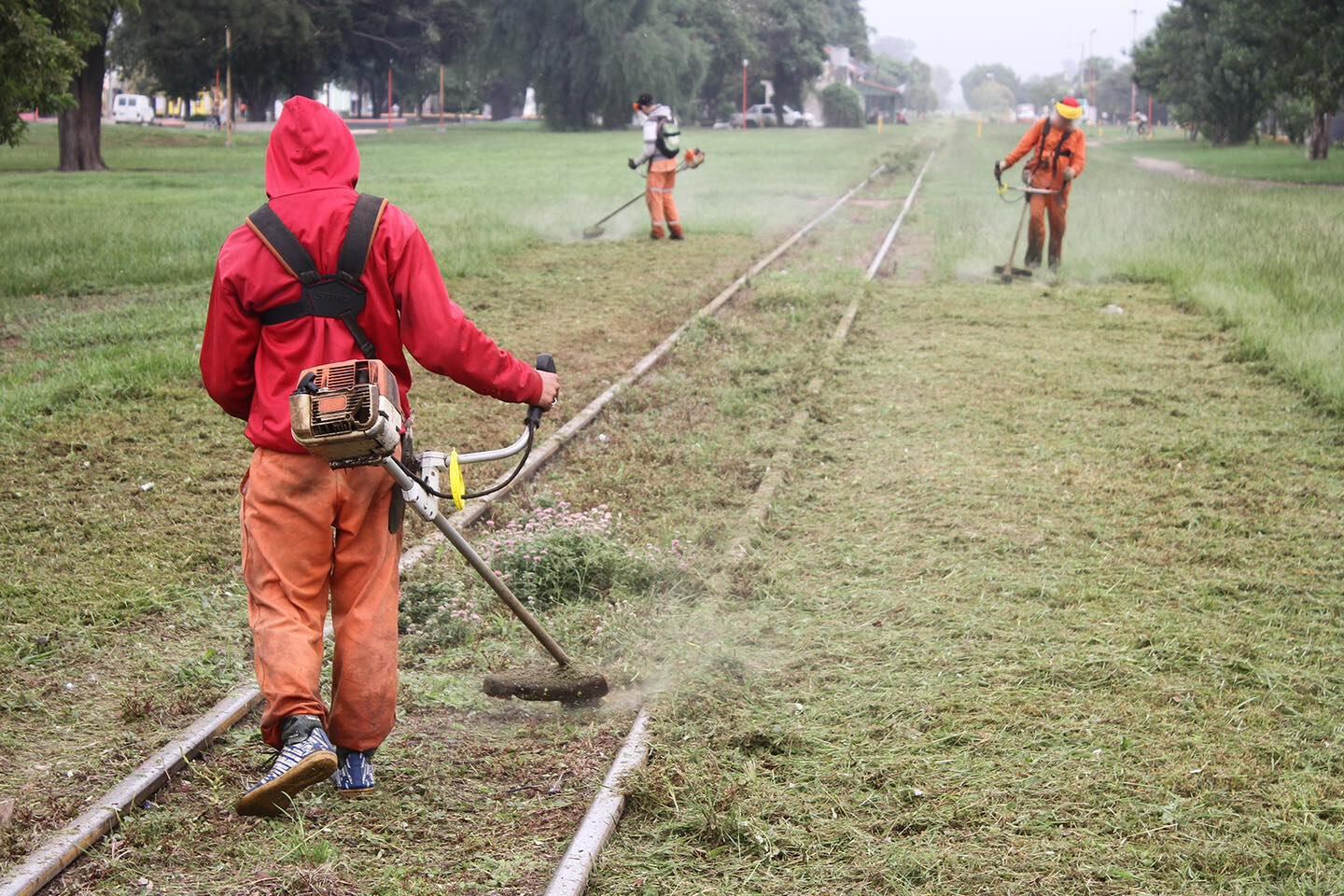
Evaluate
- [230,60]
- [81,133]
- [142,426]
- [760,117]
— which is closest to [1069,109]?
[142,426]

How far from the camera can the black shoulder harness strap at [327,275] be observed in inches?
150

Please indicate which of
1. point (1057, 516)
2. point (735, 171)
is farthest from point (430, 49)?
point (1057, 516)

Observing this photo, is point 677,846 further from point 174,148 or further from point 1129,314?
point 174,148

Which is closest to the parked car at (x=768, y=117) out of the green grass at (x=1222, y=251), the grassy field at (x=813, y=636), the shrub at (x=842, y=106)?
the shrub at (x=842, y=106)

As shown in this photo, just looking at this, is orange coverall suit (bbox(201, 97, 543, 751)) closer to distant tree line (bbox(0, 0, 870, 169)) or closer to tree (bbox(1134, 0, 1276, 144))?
distant tree line (bbox(0, 0, 870, 169))

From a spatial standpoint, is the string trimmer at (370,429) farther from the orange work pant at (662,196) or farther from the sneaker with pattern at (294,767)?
the orange work pant at (662,196)

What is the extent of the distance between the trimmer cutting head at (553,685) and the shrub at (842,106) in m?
105

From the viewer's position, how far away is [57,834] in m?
3.91

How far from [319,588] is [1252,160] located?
47003 mm

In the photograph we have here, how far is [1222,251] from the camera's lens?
57.0 ft

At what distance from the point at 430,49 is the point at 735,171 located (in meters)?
30.9

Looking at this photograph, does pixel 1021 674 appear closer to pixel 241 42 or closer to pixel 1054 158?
pixel 1054 158

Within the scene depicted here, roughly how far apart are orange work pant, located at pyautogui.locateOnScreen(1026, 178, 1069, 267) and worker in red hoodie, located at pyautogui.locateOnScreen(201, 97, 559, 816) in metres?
12.5

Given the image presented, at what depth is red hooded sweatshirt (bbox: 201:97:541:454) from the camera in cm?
384
